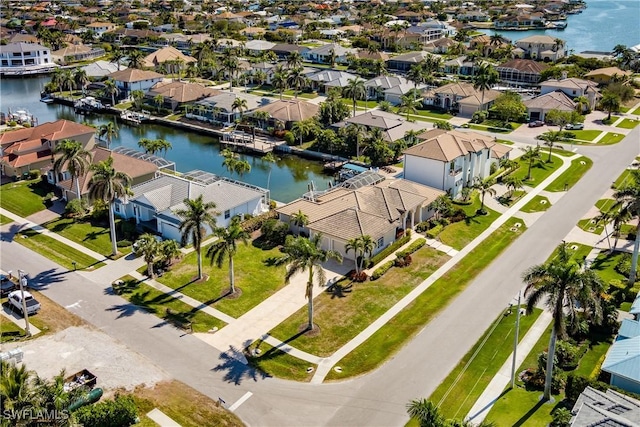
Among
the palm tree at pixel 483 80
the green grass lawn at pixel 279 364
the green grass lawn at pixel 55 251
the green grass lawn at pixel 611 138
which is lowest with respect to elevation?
the green grass lawn at pixel 55 251

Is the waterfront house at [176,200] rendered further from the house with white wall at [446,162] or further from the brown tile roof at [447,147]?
the brown tile roof at [447,147]

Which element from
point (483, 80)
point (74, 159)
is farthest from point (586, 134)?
point (74, 159)

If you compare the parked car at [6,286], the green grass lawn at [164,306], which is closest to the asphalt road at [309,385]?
the green grass lawn at [164,306]

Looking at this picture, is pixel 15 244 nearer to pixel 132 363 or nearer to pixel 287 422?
pixel 132 363

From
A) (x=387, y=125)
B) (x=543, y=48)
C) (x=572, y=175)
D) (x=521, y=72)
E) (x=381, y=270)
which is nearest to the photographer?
(x=381, y=270)

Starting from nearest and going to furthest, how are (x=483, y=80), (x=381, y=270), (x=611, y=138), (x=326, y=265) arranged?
(x=381, y=270) → (x=326, y=265) → (x=611, y=138) → (x=483, y=80)

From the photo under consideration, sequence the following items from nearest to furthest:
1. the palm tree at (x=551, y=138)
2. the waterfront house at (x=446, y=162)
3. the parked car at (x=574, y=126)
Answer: the waterfront house at (x=446, y=162) → the palm tree at (x=551, y=138) → the parked car at (x=574, y=126)

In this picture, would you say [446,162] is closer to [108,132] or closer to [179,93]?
[108,132]
